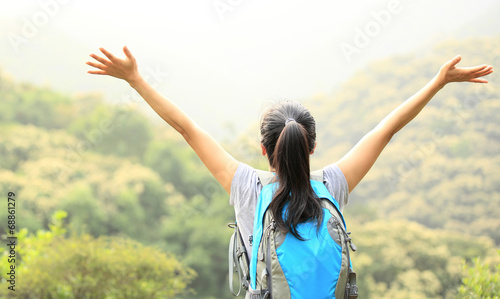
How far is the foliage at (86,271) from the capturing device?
3578 mm

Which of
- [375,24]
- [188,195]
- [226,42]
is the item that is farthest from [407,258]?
[226,42]

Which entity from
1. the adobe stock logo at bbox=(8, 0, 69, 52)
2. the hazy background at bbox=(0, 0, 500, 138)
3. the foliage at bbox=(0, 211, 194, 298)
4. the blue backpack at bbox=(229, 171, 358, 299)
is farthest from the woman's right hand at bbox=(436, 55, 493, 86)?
the hazy background at bbox=(0, 0, 500, 138)

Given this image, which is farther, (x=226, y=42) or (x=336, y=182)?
(x=226, y=42)

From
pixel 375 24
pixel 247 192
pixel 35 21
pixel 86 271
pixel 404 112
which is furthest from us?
pixel 375 24

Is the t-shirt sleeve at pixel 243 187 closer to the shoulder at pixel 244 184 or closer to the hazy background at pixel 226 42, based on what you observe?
the shoulder at pixel 244 184

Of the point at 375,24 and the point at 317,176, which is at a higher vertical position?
the point at 375,24

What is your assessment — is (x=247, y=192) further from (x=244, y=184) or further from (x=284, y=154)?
(x=284, y=154)

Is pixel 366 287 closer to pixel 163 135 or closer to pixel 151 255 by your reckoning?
pixel 151 255

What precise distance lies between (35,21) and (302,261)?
7767 mm

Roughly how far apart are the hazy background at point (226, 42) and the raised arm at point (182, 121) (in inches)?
359

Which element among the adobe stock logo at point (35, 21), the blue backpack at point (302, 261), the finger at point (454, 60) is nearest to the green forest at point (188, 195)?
the adobe stock logo at point (35, 21)

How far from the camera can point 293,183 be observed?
1.04 meters

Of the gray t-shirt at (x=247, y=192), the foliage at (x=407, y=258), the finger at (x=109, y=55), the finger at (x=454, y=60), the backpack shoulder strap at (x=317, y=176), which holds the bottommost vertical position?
the foliage at (x=407, y=258)

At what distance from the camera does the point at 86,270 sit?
3842 millimetres
